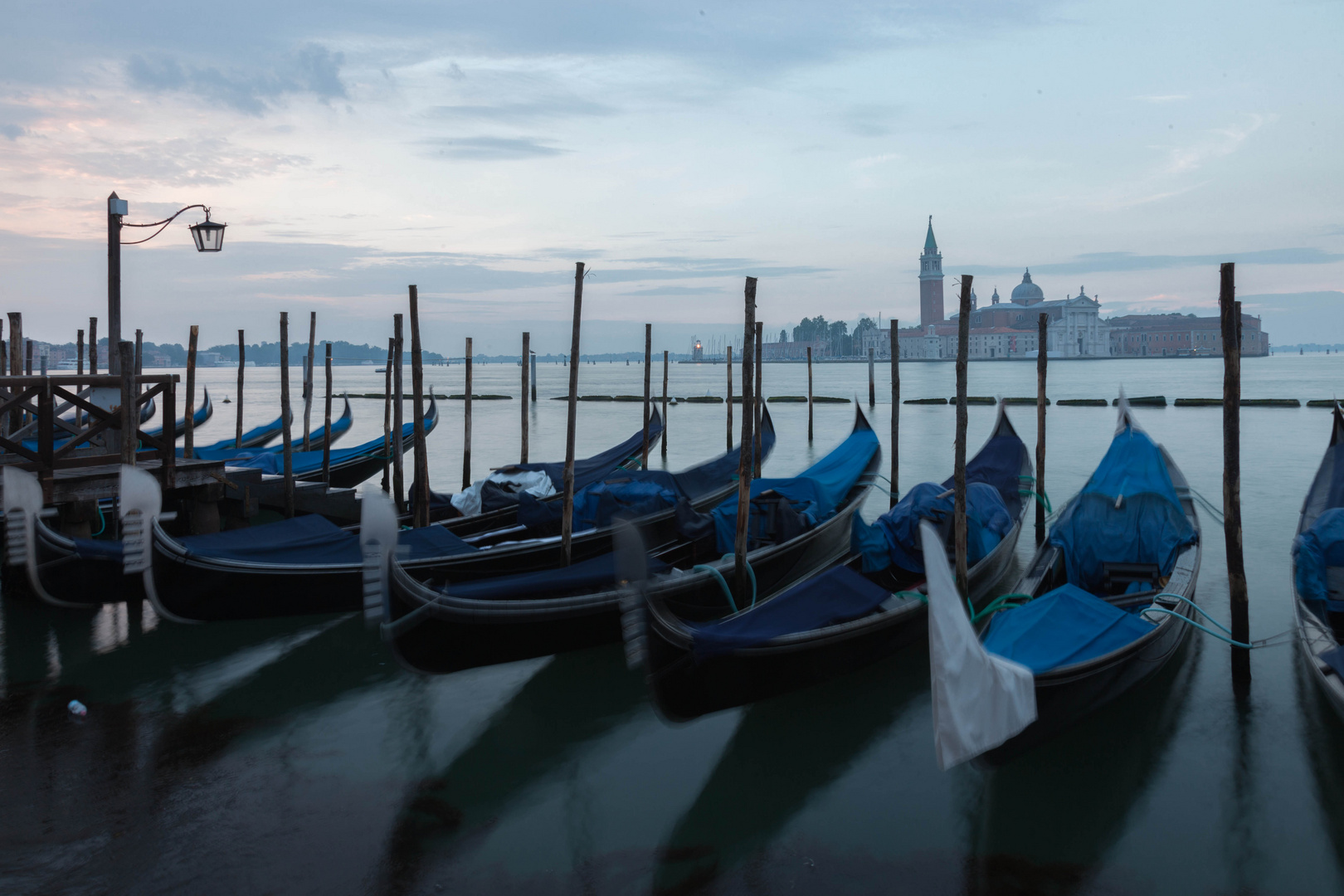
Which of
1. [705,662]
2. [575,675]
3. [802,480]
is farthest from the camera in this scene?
[802,480]

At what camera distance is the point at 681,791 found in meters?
3.01

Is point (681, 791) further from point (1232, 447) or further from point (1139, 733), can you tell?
point (1232, 447)

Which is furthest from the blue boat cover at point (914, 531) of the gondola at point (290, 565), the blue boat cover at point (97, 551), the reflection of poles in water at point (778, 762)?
the blue boat cover at point (97, 551)

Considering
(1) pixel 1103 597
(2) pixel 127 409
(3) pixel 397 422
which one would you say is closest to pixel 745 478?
(1) pixel 1103 597

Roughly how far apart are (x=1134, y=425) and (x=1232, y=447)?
230 centimetres

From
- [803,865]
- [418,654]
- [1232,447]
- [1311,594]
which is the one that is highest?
[1232,447]

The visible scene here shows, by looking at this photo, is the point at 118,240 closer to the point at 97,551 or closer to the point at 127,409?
the point at 127,409

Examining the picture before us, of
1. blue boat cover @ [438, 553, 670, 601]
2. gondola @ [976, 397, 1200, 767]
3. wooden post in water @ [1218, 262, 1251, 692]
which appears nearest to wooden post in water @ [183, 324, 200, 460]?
blue boat cover @ [438, 553, 670, 601]

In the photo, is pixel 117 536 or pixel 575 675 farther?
pixel 117 536

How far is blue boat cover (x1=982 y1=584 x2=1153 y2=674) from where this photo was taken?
114 inches

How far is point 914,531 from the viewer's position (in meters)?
4.45

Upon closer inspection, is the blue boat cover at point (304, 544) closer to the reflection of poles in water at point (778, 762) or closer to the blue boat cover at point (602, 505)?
the blue boat cover at point (602, 505)

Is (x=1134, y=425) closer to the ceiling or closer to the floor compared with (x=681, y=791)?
closer to the ceiling

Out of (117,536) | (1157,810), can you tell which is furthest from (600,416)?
(1157,810)
